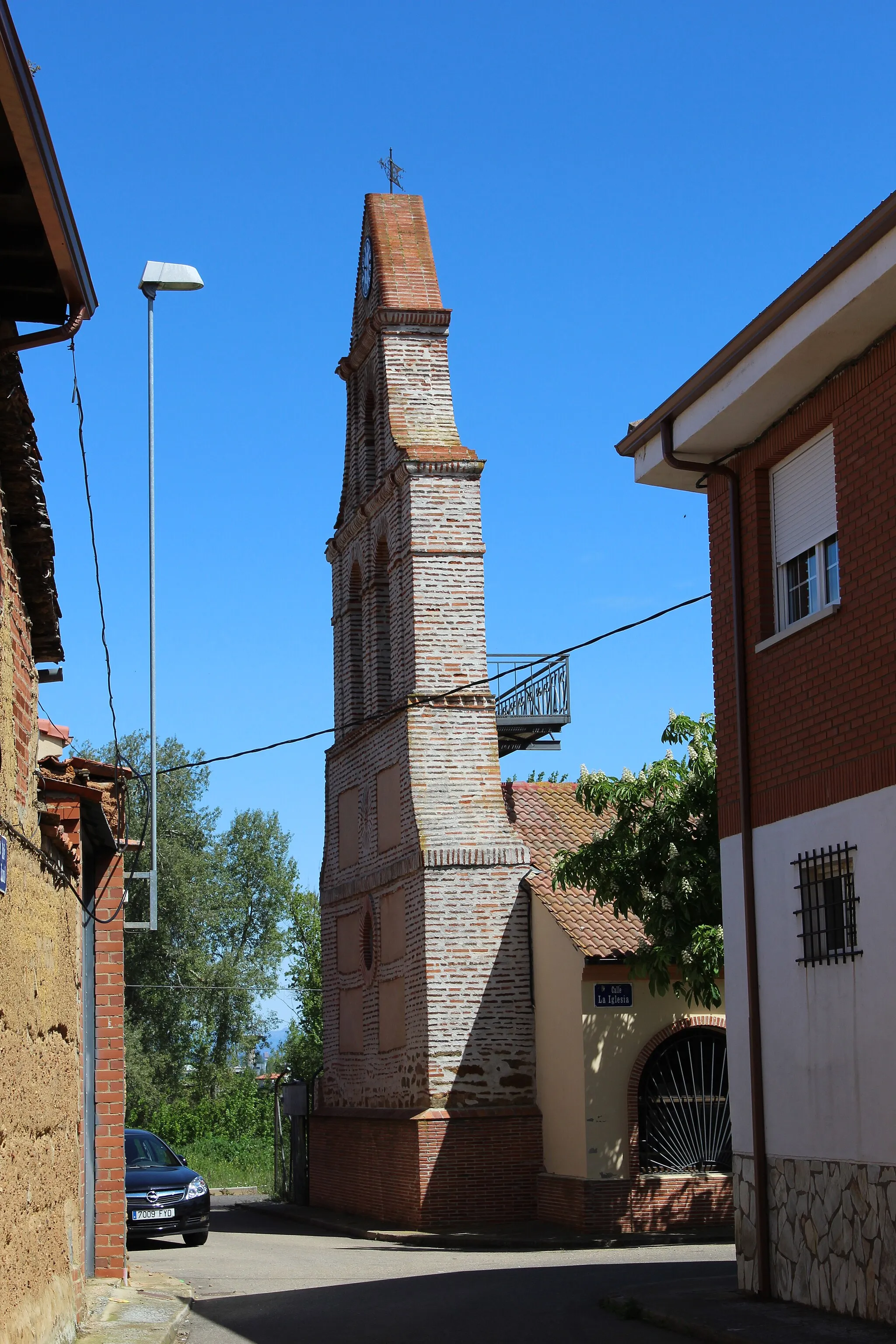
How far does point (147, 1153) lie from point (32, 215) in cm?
1743

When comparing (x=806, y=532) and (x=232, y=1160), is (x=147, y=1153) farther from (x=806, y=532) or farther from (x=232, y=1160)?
(x=232, y=1160)

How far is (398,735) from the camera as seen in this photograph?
79.7 ft

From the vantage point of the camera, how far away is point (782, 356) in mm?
11289

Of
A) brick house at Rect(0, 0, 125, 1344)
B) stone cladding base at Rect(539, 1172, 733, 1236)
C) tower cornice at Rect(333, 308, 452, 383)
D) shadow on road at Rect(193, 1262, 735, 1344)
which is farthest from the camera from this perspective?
tower cornice at Rect(333, 308, 452, 383)

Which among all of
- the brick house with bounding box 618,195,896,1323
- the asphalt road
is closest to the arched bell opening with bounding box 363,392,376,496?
the asphalt road

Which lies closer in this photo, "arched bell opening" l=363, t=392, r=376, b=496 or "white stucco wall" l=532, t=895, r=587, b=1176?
"white stucco wall" l=532, t=895, r=587, b=1176

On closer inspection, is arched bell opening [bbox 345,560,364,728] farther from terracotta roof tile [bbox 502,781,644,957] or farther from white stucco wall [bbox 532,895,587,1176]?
white stucco wall [bbox 532,895,587,1176]

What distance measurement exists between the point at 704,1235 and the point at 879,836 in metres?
11.0

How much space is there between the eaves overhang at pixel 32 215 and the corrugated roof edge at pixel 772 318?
4.96 m

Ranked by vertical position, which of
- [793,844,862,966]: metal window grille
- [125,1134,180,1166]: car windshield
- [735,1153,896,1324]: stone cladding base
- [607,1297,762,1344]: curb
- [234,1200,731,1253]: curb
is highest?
[793,844,862,966]: metal window grille

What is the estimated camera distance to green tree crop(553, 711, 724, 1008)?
18828 mm

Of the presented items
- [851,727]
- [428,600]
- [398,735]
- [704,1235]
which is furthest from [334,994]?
[851,727]

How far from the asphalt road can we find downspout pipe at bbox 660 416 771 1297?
122 centimetres

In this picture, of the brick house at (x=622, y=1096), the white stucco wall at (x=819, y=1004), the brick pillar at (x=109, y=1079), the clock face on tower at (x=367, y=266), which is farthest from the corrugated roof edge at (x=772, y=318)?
the clock face on tower at (x=367, y=266)
